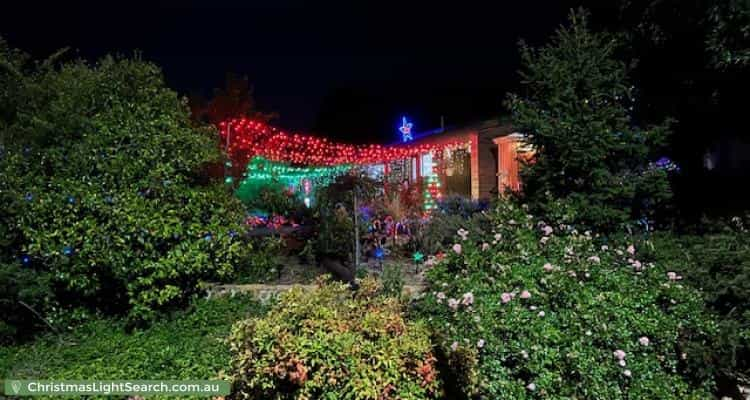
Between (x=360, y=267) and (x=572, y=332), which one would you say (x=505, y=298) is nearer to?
(x=572, y=332)

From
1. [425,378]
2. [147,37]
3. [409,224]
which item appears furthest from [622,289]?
[147,37]

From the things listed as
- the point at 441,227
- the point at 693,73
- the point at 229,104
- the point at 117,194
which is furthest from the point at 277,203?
the point at 229,104

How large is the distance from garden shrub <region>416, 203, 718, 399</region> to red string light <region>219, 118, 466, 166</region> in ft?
30.1

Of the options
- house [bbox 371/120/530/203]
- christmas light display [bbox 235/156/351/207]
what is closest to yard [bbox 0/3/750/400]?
house [bbox 371/120/530/203]

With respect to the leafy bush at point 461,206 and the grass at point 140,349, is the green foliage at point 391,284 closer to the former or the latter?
the grass at point 140,349

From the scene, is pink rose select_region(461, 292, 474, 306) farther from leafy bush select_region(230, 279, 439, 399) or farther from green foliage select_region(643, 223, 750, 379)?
green foliage select_region(643, 223, 750, 379)

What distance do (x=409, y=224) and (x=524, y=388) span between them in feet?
13.6

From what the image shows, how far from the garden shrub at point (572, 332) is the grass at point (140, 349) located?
165cm

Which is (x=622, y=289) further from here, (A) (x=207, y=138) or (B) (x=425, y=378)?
(A) (x=207, y=138)

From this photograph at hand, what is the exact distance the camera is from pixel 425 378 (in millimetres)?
2580

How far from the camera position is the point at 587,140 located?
468 cm

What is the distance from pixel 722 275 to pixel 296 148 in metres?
10.8

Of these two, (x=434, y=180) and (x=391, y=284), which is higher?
(x=434, y=180)

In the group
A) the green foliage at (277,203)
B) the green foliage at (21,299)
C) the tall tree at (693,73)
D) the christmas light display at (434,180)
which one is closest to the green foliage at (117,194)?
the green foliage at (21,299)
